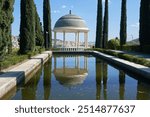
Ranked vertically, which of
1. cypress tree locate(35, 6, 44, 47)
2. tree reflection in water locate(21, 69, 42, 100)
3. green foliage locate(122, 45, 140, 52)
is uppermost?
cypress tree locate(35, 6, 44, 47)

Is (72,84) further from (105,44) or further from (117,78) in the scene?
(105,44)

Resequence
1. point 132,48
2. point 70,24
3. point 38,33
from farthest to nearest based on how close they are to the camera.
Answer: point 70,24
point 38,33
point 132,48

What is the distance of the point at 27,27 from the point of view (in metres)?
24.8

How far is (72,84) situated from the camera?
1172 centimetres

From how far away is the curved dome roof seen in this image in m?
43.1

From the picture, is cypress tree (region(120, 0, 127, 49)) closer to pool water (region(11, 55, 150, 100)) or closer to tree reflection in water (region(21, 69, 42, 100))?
pool water (region(11, 55, 150, 100))

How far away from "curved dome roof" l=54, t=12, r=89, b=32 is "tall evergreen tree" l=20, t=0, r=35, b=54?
1791cm

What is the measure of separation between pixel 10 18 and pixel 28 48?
8756 mm

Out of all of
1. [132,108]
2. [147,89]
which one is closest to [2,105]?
[132,108]

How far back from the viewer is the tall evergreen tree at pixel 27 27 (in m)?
24.5

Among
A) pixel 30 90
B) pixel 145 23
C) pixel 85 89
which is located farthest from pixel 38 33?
pixel 85 89

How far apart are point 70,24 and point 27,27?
1875 centimetres

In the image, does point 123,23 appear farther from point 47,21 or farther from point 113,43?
point 47,21

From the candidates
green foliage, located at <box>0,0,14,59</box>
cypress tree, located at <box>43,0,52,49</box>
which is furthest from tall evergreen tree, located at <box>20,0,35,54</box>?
cypress tree, located at <box>43,0,52,49</box>
